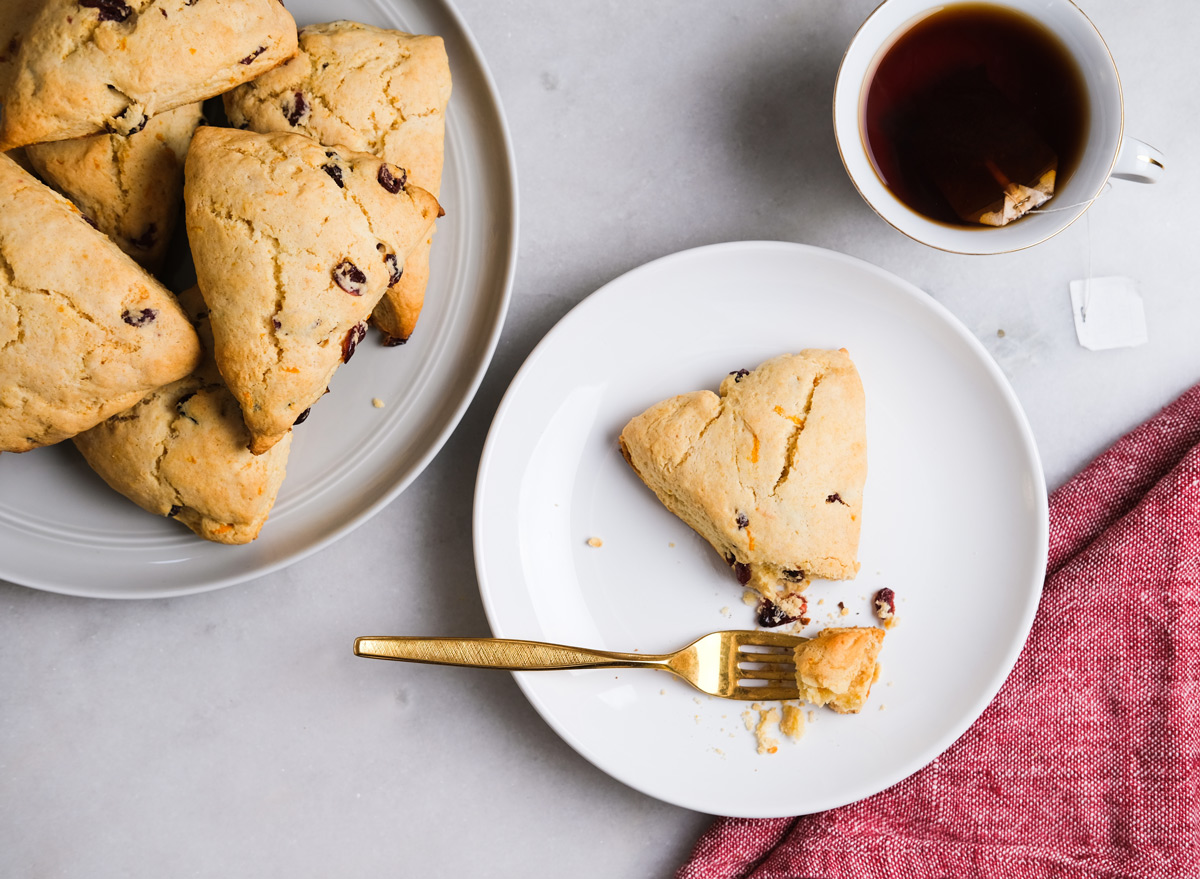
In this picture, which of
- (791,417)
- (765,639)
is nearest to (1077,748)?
(765,639)

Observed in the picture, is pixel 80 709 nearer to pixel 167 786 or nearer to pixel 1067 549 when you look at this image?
pixel 167 786

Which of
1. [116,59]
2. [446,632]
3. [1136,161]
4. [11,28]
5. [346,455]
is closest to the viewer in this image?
[116,59]

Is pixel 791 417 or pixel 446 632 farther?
pixel 446 632

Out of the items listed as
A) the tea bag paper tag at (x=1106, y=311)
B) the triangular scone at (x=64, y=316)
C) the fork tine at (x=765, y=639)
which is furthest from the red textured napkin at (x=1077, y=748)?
the triangular scone at (x=64, y=316)

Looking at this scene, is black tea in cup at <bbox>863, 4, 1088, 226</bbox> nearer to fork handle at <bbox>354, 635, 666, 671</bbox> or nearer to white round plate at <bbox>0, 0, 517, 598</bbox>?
white round plate at <bbox>0, 0, 517, 598</bbox>

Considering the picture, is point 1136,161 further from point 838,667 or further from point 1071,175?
point 838,667

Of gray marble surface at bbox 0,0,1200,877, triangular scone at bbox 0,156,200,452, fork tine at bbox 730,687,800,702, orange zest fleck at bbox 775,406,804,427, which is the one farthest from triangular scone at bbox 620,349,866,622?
triangular scone at bbox 0,156,200,452
